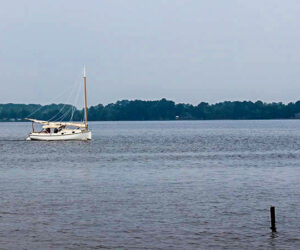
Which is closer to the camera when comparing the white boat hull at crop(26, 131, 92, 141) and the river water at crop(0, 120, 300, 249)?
the river water at crop(0, 120, 300, 249)

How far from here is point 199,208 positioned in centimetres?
3644

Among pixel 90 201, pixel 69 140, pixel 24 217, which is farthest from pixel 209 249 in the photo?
pixel 69 140

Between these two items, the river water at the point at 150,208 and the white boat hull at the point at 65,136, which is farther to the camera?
the white boat hull at the point at 65,136

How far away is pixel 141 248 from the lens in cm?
2680

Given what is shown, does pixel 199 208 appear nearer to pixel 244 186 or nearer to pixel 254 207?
pixel 254 207

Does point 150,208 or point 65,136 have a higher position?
point 65,136

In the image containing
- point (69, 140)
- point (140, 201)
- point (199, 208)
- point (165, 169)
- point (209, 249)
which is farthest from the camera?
point (69, 140)

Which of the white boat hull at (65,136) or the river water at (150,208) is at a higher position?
the white boat hull at (65,136)

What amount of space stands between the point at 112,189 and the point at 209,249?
67.9 ft

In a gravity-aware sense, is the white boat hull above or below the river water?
above

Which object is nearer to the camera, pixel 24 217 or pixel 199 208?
pixel 24 217

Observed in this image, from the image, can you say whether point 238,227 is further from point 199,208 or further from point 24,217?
point 24,217

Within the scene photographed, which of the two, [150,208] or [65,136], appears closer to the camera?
[150,208]

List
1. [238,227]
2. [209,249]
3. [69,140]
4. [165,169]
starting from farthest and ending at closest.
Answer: [69,140] → [165,169] → [238,227] → [209,249]
